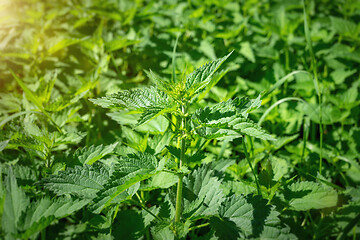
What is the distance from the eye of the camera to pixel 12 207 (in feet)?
3.56

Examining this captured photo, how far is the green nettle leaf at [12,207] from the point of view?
3.41ft

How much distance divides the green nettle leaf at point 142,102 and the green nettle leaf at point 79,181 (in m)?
0.34

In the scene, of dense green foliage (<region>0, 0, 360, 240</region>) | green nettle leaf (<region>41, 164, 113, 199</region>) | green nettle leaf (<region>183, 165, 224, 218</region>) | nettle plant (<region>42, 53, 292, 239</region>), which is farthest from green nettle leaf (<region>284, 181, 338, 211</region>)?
green nettle leaf (<region>41, 164, 113, 199</region>)

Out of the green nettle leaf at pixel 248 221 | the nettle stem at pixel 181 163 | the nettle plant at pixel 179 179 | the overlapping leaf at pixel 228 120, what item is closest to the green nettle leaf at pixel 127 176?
the nettle plant at pixel 179 179

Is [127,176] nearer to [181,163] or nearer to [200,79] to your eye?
[181,163]

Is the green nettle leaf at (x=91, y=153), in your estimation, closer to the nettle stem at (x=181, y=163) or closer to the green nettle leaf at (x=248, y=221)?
the nettle stem at (x=181, y=163)

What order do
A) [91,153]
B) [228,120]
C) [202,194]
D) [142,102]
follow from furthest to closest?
[91,153], [202,194], [142,102], [228,120]

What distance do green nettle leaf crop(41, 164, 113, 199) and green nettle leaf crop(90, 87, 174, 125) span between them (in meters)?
0.34

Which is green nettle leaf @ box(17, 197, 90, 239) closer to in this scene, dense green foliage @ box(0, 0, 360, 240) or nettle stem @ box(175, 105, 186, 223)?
dense green foliage @ box(0, 0, 360, 240)

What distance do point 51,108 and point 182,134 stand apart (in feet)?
3.04

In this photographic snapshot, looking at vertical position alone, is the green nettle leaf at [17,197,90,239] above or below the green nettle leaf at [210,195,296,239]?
above

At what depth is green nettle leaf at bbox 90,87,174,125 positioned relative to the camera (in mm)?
1099

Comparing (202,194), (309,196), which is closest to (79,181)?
(202,194)

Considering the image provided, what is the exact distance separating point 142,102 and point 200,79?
0.89 ft
